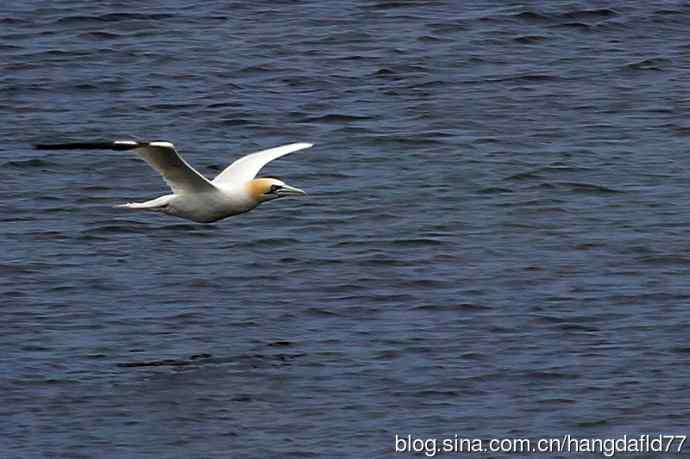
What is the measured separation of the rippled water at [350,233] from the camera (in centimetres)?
1770

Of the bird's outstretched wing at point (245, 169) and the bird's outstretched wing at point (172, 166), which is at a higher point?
the bird's outstretched wing at point (172, 166)

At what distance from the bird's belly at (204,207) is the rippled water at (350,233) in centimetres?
144

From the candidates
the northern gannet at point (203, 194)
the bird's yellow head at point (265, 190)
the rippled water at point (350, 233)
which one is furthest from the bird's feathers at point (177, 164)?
the rippled water at point (350, 233)

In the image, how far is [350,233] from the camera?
73.0ft

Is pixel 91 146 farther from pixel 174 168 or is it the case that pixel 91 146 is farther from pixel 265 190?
pixel 265 190

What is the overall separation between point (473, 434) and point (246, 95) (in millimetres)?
11259

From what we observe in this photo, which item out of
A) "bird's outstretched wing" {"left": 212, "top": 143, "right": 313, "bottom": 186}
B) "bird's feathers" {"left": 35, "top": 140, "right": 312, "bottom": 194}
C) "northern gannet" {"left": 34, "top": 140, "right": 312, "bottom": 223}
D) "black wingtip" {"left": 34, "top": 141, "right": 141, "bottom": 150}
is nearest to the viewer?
→ "black wingtip" {"left": 34, "top": 141, "right": 141, "bottom": 150}

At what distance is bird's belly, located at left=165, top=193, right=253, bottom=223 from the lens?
1788 cm

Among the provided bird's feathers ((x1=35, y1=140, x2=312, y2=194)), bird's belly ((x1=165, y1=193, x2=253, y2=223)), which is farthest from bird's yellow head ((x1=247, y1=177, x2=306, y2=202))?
bird's feathers ((x1=35, y1=140, x2=312, y2=194))

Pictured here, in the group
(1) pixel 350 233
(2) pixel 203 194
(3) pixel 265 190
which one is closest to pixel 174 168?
(2) pixel 203 194

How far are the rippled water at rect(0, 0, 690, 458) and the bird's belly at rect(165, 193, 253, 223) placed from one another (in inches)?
56.7

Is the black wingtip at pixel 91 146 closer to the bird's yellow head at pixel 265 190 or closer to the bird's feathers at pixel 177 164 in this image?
the bird's feathers at pixel 177 164

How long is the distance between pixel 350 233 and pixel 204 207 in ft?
14.8

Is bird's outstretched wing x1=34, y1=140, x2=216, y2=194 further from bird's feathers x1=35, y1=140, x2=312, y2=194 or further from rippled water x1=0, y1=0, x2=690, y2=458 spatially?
rippled water x1=0, y1=0, x2=690, y2=458
